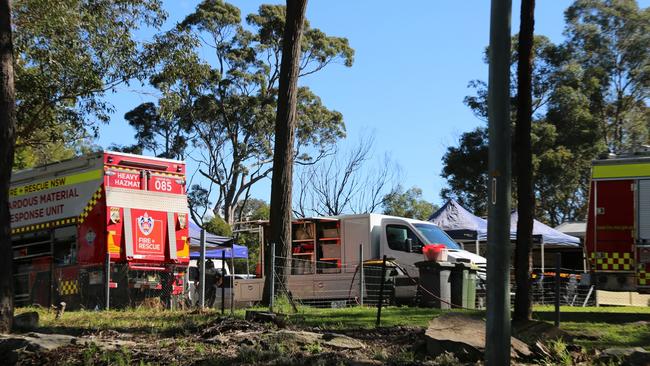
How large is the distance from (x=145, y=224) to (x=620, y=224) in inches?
401

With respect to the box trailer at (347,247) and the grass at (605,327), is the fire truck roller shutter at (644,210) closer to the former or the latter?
the grass at (605,327)

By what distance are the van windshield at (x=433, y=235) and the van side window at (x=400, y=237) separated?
0.26 metres

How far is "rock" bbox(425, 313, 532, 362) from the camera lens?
27.0 ft

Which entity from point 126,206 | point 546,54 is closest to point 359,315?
point 126,206

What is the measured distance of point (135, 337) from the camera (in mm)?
9781

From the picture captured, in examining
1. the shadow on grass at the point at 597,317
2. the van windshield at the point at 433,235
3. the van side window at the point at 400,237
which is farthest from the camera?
the van windshield at the point at 433,235

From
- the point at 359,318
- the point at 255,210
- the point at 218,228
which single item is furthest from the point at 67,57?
the point at 255,210

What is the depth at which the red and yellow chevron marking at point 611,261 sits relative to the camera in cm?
1544

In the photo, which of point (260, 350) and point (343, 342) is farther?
point (343, 342)

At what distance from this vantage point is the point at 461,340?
8.38m

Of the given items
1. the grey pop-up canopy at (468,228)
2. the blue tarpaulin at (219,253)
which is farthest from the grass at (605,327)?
the blue tarpaulin at (219,253)

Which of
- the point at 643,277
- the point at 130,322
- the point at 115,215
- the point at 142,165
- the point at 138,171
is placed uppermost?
the point at 142,165

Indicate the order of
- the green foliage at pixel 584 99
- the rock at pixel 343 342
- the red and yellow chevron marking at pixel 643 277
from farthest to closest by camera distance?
the green foliage at pixel 584 99, the red and yellow chevron marking at pixel 643 277, the rock at pixel 343 342

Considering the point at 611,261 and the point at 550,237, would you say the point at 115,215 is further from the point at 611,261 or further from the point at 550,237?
→ the point at 550,237
